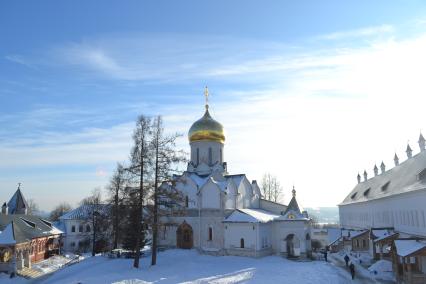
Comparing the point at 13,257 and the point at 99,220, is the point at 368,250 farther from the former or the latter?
the point at 13,257

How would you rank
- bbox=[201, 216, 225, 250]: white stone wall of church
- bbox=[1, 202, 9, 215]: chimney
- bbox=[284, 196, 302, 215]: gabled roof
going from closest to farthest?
bbox=[201, 216, 225, 250]: white stone wall of church → bbox=[284, 196, 302, 215]: gabled roof → bbox=[1, 202, 9, 215]: chimney

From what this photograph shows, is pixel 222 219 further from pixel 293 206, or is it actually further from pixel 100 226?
pixel 100 226

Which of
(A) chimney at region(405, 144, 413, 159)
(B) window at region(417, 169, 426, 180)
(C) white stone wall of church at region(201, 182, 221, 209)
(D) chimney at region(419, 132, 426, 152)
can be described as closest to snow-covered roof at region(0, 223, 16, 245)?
(C) white stone wall of church at region(201, 182, 221, 209)

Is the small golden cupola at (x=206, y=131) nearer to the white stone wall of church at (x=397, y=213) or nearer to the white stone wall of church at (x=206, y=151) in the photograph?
the white stone wall of church at (x=206, y=151)

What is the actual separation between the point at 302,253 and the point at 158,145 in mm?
15664

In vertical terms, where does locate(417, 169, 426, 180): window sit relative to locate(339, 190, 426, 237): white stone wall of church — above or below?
above

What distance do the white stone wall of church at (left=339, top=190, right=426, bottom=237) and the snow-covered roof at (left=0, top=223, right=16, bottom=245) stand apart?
31.0 metres

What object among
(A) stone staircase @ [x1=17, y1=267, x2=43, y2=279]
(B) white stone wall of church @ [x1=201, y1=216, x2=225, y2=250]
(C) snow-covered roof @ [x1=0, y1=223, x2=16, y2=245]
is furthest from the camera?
(B) white stone wall of church @ [x1=201, y1=216, x2=225, y2=250]

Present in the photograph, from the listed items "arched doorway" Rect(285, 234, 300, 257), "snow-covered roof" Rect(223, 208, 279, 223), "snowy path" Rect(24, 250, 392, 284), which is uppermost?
"snow-covered roof" Rect(223, 208, 279, 223)

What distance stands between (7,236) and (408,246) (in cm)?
3025

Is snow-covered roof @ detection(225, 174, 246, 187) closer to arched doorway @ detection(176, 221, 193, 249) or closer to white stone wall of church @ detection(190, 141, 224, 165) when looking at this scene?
white stone wall of church @ detection(190, 141, 224, 165)

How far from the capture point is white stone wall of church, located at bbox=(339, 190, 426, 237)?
26.2m

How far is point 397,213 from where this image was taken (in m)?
31.6

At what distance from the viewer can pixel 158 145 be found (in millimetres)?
26203
